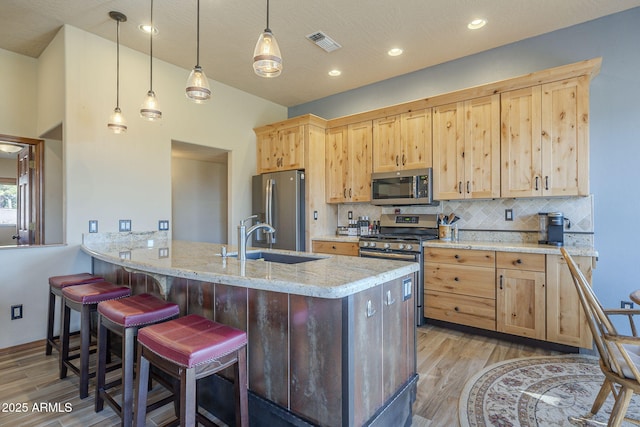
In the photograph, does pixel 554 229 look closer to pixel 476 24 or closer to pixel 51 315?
pixel 476 24

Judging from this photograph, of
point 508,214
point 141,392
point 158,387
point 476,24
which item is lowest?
point 158,387

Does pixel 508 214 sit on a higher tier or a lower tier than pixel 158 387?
higher

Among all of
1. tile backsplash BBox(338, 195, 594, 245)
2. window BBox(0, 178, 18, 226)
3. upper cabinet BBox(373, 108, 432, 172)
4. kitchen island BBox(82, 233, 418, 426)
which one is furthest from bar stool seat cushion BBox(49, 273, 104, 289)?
window BBox(0, 178, 18, 226)

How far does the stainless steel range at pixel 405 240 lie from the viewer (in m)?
3.42

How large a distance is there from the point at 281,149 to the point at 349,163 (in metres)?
1.03

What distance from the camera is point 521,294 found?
114 inches

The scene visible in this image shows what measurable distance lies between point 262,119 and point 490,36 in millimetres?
3247

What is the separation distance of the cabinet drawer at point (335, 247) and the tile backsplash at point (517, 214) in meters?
0.86

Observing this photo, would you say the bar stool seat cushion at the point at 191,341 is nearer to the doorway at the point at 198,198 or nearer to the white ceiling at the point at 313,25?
the white ceiling at the point at 313,25

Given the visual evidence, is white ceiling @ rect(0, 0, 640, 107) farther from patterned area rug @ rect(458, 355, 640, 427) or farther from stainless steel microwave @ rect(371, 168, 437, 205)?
patterned area rug @ rect(458, 355, 640, 427)

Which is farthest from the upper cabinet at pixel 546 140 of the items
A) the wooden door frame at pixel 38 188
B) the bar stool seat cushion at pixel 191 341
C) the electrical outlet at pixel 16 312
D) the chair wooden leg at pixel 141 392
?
the wooden door frame at pixel 38 188

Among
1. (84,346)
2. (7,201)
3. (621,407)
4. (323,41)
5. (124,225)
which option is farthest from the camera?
(7,201)

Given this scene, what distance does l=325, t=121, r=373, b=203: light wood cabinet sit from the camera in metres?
4.25

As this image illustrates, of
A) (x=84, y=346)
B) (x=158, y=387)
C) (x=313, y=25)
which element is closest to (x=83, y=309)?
(x=84, y=346)
